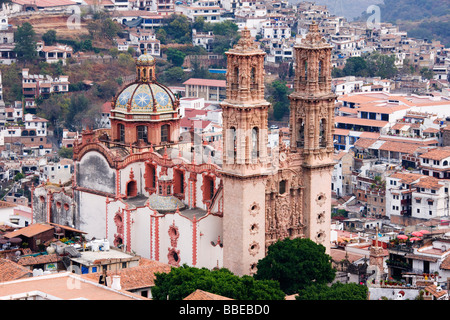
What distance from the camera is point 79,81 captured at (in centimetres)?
12538

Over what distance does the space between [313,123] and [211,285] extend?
11405mm

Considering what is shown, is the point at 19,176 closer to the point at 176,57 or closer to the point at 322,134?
the point at 176,57

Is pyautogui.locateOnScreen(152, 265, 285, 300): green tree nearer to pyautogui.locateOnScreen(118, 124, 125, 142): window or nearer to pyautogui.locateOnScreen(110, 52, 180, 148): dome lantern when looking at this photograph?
pyautogui.locateOnScreen(110, 52, 180, 148): dome lantern

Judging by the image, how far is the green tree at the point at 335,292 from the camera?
46.8 metres

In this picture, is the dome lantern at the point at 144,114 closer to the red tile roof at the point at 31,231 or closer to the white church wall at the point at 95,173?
the white church wall at the point at 95,173

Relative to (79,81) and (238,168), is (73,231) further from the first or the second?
(79,81)

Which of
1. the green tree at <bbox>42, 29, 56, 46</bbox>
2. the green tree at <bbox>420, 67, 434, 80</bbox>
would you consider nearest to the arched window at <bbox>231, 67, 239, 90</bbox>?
the green tree at <bbox>42, 29, 56, 46</bbox>

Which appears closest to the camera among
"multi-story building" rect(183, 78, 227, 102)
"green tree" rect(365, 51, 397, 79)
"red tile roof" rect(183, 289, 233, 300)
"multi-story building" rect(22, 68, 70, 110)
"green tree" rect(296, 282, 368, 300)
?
"red tile roof" rect(183, 289, 233, 300)

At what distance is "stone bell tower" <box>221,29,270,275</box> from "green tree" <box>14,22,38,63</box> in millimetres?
77420

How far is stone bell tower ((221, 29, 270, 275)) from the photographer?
51938 millimetres

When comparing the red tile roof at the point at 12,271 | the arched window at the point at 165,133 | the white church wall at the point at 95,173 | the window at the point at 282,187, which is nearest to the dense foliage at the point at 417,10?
the arched window at the point at 165,133

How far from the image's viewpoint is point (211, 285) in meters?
46.6

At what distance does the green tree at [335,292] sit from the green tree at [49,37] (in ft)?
288
